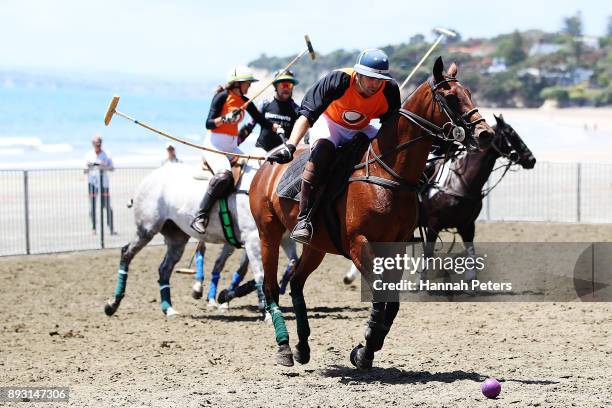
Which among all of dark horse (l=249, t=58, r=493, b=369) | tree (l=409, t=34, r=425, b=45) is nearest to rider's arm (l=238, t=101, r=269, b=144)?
dark horse (l=249, t=58, r=493, b=369)

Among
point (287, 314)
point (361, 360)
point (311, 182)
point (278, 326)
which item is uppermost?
point (311, 182)

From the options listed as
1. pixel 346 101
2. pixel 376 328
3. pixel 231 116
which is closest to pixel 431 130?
pixel 346 101

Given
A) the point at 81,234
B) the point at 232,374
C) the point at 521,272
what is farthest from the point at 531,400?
the point at 81,234

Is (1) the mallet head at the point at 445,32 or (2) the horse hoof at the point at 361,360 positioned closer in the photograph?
(2) the horse hoof at the point at 361,360

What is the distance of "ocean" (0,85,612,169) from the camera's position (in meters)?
45.0

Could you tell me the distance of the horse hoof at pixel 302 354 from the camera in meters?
9.49

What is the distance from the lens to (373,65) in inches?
342

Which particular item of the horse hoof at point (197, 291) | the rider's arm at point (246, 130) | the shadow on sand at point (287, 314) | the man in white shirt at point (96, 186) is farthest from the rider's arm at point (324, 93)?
the man in white shirt at point (96, 186)

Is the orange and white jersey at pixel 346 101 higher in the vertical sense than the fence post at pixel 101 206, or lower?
higher

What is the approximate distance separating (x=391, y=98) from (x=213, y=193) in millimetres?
3933

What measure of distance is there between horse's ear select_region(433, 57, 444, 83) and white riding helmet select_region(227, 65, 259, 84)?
4.13 metres

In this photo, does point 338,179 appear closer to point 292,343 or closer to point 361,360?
point 361,360

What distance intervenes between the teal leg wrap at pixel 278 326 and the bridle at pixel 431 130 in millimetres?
1670

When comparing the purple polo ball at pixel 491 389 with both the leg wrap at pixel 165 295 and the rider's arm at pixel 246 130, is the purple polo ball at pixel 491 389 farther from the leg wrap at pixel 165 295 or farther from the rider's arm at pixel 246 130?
the rider's arm at pixel 246 130
